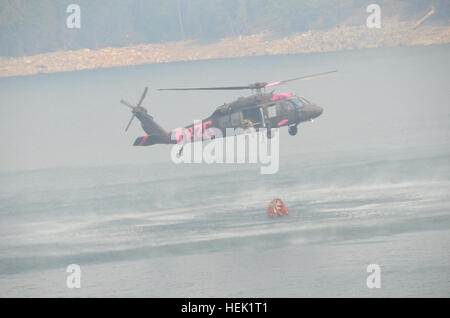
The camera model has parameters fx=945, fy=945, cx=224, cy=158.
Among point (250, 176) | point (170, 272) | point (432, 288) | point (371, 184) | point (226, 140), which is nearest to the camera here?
point (432, 288)

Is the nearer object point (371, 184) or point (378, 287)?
point (378, 287)

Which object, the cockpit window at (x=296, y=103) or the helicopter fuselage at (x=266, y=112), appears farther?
the cockpit window at (x=296, y=103)

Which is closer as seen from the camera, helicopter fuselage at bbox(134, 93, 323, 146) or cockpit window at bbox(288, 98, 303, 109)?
helicopter fuselage at bbox(134, 93, 323, 146)

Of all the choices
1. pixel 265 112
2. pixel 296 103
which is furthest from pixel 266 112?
pixel 296 103

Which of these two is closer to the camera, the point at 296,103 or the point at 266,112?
the point at 266,112

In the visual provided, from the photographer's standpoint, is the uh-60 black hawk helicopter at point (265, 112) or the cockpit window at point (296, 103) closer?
the uh-60 black hawk helicopter at point (265, 112)

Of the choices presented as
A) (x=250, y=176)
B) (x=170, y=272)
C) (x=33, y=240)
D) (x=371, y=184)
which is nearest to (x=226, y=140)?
(x=250, y=176)

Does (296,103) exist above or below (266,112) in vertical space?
above

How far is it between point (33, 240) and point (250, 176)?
1201 inches

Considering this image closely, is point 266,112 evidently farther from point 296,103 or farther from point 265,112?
point 296,103

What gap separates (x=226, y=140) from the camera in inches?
5940

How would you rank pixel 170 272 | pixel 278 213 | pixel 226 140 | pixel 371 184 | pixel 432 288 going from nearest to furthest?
pixel 432 288 → pixel 170 272 → pixel 278 213 → pixel 371 184 → pixel 226 140

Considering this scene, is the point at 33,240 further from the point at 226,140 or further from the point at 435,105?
the point at 435,105
